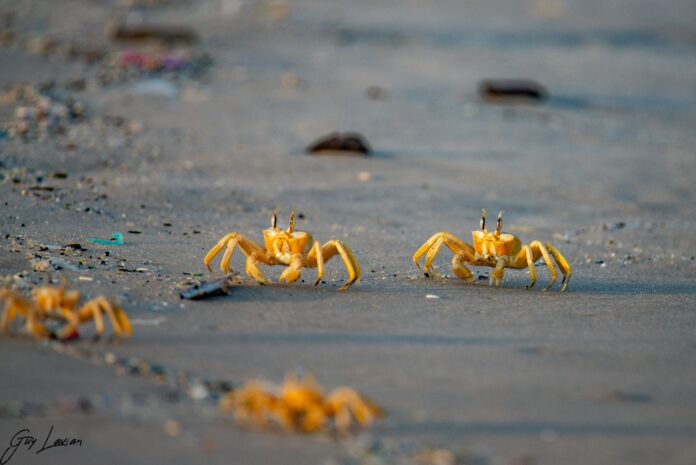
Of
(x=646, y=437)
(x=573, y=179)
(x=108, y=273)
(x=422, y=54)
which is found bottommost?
(x=646, y=437)

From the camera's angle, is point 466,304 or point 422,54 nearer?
point 466,304

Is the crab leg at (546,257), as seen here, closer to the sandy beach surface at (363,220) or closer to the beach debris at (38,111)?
the sandy beach surface at (363,220)

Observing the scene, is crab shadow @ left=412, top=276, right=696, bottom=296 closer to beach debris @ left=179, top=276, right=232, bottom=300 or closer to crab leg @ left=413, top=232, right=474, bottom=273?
crab leg @ left=413, top=232, right=474, bottom=273

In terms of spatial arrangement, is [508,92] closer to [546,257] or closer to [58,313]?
[546,257]

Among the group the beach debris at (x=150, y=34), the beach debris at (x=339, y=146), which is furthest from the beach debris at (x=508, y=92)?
the beach debris at (x=150, y=34)

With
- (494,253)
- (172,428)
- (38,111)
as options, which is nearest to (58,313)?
(172,428)

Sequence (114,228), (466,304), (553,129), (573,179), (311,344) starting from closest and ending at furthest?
(311,344)
(466,304)
(114,228)
(573,179)
(553,129)

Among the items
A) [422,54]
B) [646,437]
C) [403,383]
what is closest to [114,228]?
[403,383]

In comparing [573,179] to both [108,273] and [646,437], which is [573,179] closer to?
[108,273]

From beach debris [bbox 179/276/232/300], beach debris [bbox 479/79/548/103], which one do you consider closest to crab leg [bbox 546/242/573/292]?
Result: beach debris [bbox 179/276/232/300]
